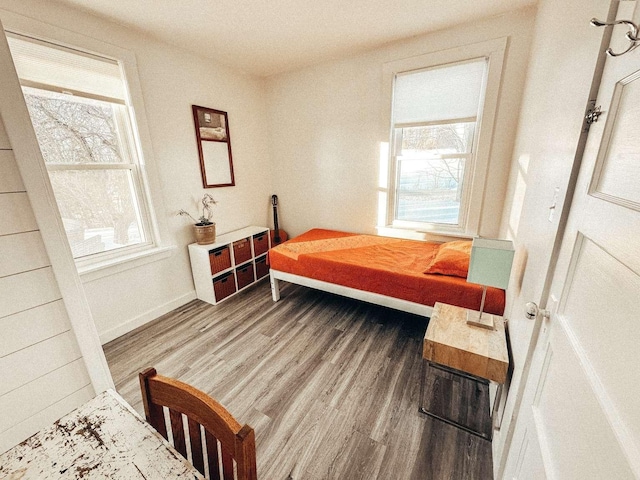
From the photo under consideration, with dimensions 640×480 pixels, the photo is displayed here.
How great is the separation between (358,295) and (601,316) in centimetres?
183

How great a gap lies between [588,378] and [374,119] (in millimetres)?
2859

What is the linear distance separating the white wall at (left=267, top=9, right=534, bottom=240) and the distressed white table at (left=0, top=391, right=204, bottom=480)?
2855mm

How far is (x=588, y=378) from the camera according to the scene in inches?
23.1

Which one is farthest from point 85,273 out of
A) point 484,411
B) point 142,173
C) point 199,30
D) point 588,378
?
point 484,411

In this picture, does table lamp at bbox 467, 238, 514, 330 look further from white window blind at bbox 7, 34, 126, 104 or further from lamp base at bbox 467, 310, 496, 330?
white window blind at bbox 7, 34, 126, 104

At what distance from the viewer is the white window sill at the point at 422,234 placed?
276cm

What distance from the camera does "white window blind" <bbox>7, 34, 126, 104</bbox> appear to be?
1.72 m

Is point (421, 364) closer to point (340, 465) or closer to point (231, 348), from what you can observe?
point (340, 465)

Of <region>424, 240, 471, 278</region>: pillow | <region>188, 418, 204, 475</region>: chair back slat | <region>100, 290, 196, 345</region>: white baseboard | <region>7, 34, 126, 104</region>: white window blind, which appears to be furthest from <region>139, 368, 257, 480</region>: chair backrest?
<region>7, 34, 126, 104</region>: white window blind

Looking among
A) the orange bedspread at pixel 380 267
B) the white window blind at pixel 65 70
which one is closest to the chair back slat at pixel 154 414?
the orange bedspread at pixel 380 267

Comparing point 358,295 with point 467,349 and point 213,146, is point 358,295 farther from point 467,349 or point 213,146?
point 213,146

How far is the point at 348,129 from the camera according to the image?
308cm

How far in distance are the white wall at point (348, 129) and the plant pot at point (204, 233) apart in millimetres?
1302

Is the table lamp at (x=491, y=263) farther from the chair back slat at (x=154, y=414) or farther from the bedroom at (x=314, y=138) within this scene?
the chair back slat at (x=154, y=414)
